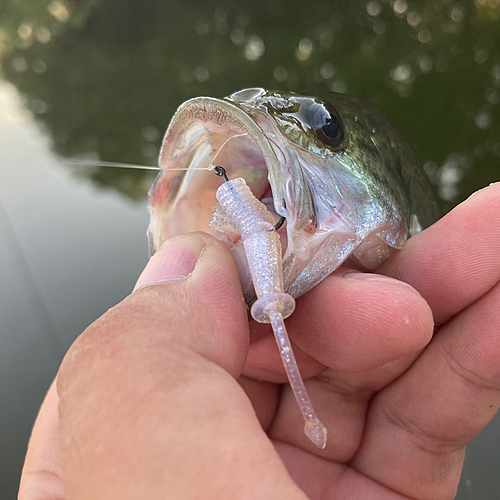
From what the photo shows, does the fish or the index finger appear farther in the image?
the index finger

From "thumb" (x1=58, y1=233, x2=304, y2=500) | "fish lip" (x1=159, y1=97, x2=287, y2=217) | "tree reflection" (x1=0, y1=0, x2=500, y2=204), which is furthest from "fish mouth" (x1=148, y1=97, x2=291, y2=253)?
"tree reflection" (x1=0, y1=0, x2=500, y2=204)

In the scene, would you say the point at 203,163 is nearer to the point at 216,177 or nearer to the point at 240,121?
the point at 216,177

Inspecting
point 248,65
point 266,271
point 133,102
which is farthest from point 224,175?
point 248,65

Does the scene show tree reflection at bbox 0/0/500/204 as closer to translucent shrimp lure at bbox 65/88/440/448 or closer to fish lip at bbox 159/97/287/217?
translucent shrimp lure at bbox 65/88/440/448

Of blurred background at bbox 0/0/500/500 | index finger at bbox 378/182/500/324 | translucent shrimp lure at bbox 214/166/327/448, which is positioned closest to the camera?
translucent shrimp lure at bbox 214/166/327/448

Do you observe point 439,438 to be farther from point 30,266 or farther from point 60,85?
point 60,85

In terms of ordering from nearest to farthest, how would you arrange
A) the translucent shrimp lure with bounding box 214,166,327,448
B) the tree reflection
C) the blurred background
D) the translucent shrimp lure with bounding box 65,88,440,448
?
the translucent shrimp lure with bounding box 214,166,327,448 → the translucent shrimp lure with bounding box 65,88,440,448 → the blurred background → the tree reflection

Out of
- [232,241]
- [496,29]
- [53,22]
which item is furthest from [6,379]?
[53,22]
